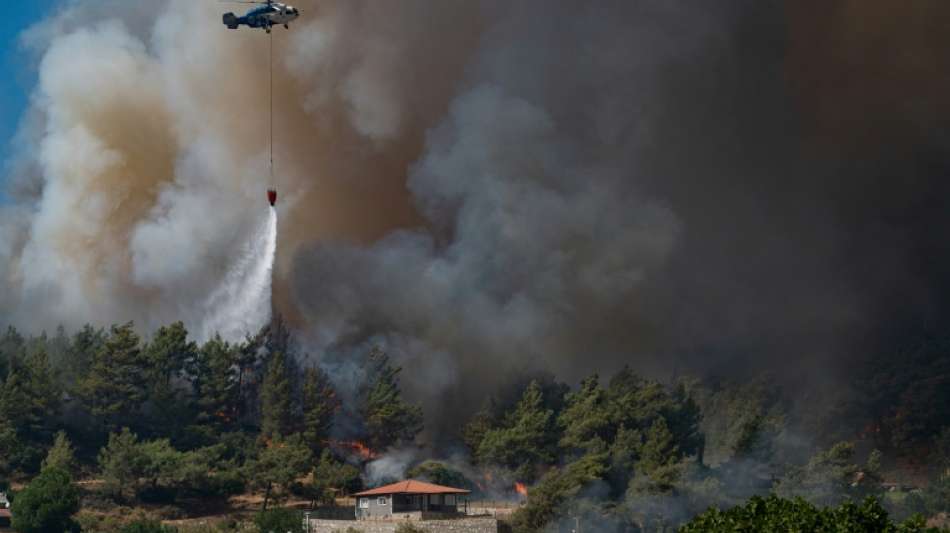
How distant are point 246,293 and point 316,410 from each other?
8.70 m

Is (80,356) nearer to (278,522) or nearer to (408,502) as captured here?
(278,522)

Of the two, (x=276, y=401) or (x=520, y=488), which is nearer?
(x=520, y=488)

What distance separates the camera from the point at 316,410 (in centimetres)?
7112

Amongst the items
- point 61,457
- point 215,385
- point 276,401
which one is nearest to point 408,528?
point 276,401

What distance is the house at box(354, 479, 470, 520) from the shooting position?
63.6m

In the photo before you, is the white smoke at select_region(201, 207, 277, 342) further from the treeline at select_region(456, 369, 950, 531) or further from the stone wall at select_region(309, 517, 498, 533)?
the stone wall at select_region(309, 517, 498, 533)

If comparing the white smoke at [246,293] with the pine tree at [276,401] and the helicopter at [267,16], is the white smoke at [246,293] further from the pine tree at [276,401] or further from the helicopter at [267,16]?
the helicopter at [267,16]

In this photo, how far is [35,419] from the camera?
6994 cm

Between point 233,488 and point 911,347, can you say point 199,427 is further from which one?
point 911,347

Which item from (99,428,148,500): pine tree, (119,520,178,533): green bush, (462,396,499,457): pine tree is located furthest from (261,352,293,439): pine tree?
(119,520,178,533): green bush

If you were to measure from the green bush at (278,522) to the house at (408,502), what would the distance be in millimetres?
2656

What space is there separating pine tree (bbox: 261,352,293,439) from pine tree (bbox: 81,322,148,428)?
16.8 ft

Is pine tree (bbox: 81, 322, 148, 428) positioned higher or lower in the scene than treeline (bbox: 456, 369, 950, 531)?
higher

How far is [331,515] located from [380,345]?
1214cm
